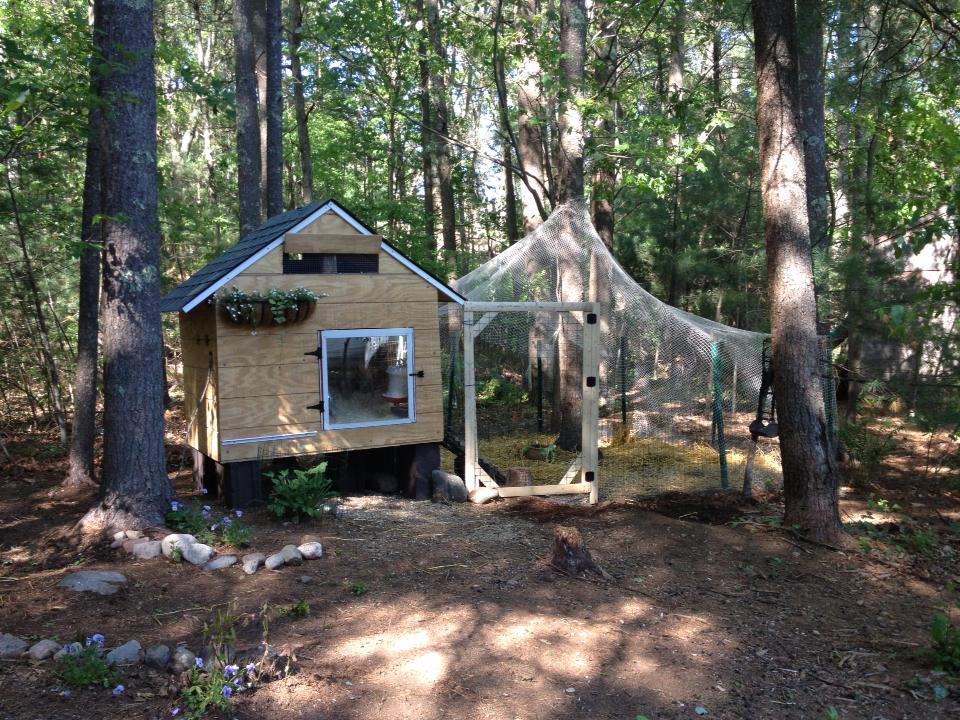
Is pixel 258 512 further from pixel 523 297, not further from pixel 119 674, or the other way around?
pixel 523 297

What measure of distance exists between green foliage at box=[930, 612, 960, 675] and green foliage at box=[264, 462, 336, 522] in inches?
171

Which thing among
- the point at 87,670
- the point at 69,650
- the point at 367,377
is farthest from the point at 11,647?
the point at 367,377

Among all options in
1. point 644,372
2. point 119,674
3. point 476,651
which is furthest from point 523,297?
point 119,674

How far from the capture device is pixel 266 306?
20.8ft

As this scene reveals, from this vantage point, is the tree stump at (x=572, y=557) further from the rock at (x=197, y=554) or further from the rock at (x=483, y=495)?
the rock at (x=197, y=554)

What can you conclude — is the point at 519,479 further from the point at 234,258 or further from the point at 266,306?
the point at 234,258

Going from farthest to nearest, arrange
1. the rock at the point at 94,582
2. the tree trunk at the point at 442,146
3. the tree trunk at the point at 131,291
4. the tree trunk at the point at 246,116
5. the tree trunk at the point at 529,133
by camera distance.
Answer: the tree trunk at the point at 442,146, the tree trunk at the point at 529,133, the tree trunk at the point at 246,116, the tree trunk at the point at 131,291, the rock at the point at 94,582

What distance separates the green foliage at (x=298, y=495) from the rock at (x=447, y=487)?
1.32m

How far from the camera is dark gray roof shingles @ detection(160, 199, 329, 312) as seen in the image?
6.40m

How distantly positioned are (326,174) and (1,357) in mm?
11284

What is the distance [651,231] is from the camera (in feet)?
44.6

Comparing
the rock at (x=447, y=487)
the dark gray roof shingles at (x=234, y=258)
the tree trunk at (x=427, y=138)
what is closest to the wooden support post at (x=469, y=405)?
the rock at (x=447, y=487)

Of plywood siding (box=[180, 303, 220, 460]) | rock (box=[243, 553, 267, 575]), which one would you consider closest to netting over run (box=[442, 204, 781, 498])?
plywood siding (box=[180, 303, 220, 460])

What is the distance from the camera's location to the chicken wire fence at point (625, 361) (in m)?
7.69
